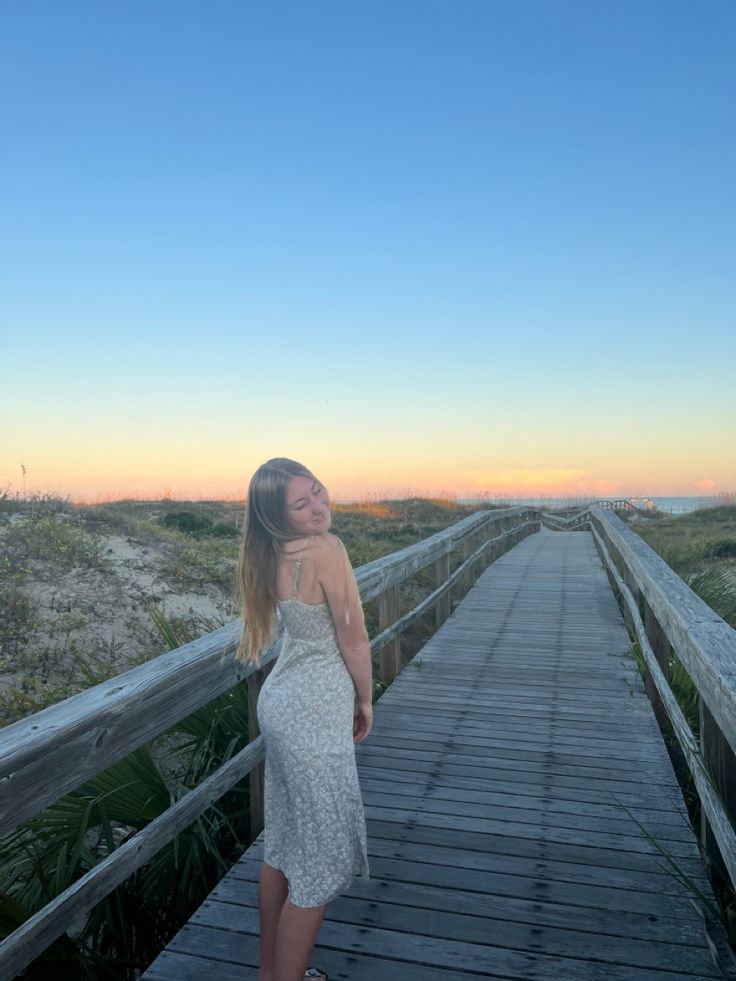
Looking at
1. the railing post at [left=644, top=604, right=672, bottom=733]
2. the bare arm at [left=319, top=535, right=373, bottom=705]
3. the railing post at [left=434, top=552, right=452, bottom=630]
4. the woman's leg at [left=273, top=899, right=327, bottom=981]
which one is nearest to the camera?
the woman's leg at [left=273, top=899, right=327, bottom=981]

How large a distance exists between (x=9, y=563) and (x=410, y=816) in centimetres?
763

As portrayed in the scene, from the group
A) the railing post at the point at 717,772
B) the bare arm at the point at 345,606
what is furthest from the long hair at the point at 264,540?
the railing post at the point at 717,772

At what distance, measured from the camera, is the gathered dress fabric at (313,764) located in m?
2.46

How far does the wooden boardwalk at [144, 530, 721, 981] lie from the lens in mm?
2738

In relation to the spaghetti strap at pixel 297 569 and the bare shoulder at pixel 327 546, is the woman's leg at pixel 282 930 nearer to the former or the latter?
the spaghetti strap at pixel 297 569

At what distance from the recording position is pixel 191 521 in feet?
66.6

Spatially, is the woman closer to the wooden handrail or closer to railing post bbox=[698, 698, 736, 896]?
the wooden handrail

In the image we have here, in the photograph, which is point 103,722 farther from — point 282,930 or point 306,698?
point 282,930

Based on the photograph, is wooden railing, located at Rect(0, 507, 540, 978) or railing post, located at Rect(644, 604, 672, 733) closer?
wooden railing, located at Rect(0, 507, 540, 978)

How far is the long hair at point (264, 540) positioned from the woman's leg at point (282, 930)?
762 mm

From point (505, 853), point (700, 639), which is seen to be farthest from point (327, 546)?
point (505, 853)

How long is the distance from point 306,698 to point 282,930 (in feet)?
2.18

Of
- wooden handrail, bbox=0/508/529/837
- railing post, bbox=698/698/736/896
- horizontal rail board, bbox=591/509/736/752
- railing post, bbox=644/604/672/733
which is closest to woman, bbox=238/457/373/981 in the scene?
wooden handrail, bbox=0/508/529/837

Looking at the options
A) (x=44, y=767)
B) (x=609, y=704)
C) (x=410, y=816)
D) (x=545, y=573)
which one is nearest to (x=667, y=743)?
(x=609, y=704)
